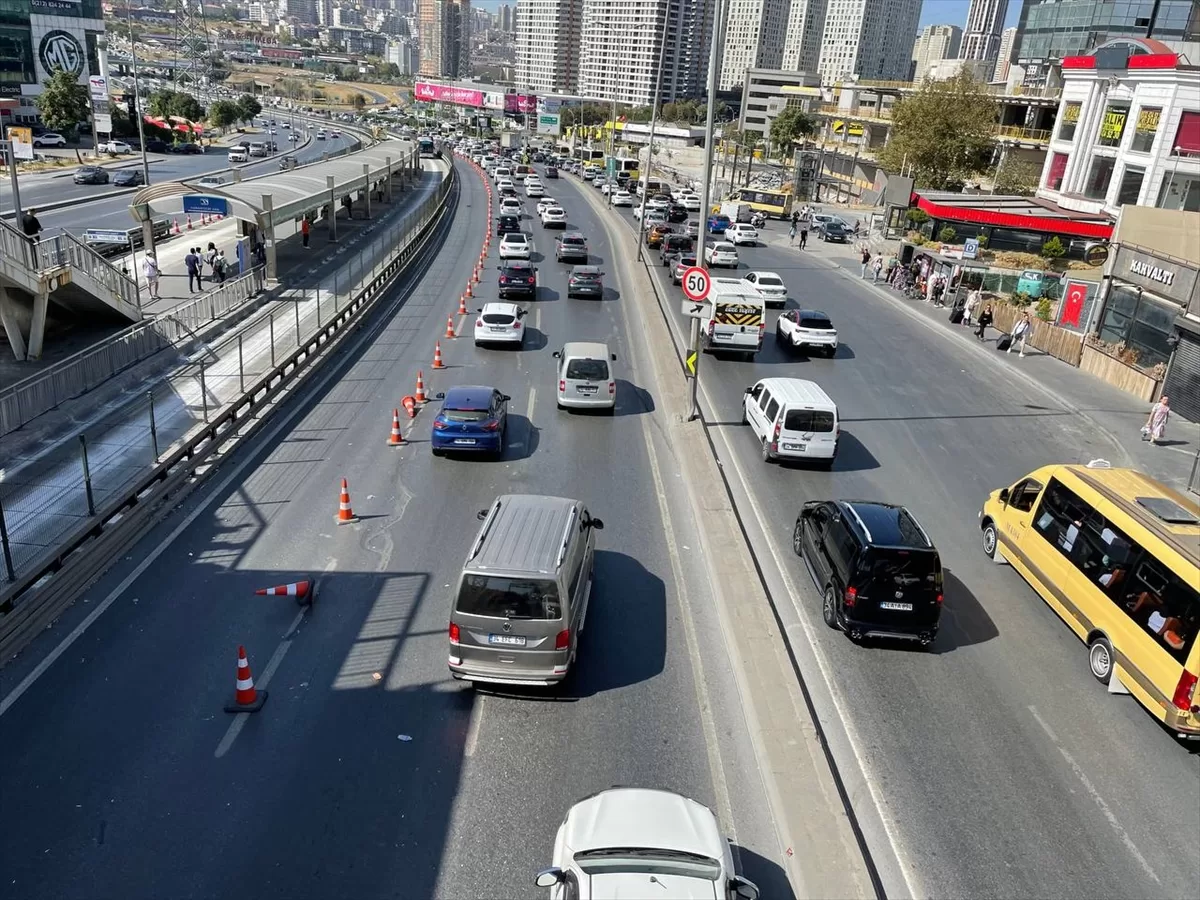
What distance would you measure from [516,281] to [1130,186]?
3620cm

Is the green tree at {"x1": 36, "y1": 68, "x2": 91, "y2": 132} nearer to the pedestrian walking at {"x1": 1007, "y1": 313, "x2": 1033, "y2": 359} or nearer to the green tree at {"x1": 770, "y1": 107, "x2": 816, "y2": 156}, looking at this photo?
the green tree at {"x1": 770, "y1": 107, "x2": 816, "y2": 156}

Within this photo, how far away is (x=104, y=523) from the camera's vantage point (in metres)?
13.1

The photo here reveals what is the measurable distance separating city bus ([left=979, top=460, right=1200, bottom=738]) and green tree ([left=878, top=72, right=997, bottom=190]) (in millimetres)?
51547

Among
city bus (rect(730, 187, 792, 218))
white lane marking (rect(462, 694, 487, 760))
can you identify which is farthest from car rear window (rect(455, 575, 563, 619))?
city bus (rect(730, 187, 792, 218))

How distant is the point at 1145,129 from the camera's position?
47.0m

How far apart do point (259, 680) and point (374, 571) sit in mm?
2869

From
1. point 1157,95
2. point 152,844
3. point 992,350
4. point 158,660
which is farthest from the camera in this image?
point 1157,95

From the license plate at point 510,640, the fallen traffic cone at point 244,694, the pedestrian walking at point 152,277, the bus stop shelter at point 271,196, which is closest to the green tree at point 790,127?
the bus stop shelter at point 271,196

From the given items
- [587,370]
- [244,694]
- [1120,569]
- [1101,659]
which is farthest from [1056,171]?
[244,694]

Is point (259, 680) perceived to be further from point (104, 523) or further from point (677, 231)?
point (677, 231)

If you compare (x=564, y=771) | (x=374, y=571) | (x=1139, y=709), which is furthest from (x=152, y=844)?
(x=1139, y=709)

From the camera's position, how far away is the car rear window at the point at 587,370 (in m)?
20.5

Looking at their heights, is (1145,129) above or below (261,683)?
above

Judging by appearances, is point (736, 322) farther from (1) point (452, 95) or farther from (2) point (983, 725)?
(1) point (452, 95)
